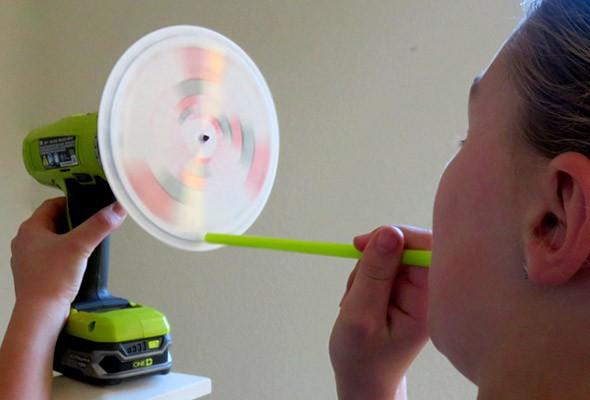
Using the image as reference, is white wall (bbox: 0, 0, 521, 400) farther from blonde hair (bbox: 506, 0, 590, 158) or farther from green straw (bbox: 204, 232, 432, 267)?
blonde hair (bbox: 506, 0, 590, 158)

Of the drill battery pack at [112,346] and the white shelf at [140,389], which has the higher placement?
the drill battery pack at [112,346]

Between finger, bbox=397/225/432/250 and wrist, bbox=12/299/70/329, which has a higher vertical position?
finger, bbox=397/225/432/250

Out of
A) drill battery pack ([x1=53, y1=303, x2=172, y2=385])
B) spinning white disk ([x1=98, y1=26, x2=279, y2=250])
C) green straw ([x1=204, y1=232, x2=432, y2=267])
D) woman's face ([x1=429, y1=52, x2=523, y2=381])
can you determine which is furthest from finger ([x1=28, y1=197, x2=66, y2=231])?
woman's face ([x1=429, y1=52, x2=523, y2=381])

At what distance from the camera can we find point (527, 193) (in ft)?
1.28

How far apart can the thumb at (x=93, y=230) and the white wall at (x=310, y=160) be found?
478mm

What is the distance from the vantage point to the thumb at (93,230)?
779 millimetres

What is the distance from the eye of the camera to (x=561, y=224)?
0.37 meters

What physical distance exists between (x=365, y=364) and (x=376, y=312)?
0.21ft

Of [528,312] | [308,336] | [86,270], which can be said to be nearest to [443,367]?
[308,336]

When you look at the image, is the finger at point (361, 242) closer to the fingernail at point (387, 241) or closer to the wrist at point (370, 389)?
the fingernail at point (387, 241)

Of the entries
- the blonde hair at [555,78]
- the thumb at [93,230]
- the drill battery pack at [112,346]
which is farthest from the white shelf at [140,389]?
the blonde hair at [555,78]

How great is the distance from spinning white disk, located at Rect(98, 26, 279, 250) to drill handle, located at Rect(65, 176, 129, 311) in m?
0.15

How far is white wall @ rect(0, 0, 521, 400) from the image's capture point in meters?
1.07

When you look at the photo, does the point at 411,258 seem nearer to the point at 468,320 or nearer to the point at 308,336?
the point at 468,320
